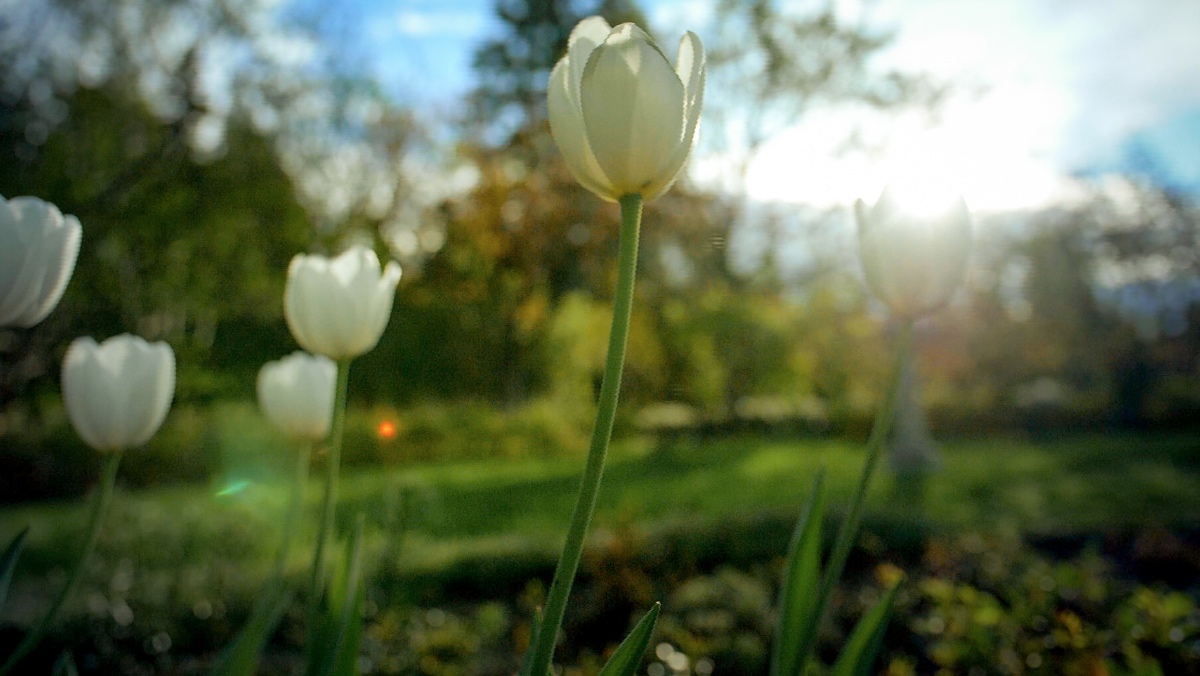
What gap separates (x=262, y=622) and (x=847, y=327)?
10.8m

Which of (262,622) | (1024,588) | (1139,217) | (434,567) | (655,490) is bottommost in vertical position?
(655,490)

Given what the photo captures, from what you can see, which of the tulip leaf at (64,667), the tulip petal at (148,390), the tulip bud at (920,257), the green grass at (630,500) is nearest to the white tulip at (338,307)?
the tulip petal at (148,390)

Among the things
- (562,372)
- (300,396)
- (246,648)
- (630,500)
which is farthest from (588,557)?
(562,372)

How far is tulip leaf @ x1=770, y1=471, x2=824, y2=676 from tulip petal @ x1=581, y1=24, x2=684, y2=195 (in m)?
0.41

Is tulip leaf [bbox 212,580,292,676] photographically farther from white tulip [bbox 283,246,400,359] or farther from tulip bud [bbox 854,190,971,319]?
tulip bud [bbox 854,190,971,319]

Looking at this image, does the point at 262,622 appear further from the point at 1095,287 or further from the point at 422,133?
the point at 1095,287

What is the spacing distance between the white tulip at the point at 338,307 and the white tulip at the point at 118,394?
171 mm

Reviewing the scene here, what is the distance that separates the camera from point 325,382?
1.49m

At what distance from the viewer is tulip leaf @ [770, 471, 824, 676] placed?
2.68 ft

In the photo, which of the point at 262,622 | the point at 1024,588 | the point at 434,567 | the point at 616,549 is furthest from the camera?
the point at 434,567

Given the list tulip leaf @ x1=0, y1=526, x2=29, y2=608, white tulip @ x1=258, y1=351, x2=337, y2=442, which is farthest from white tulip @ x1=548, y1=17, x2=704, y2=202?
white tulip @ x1=258, y1=351, x2=337, y2=442

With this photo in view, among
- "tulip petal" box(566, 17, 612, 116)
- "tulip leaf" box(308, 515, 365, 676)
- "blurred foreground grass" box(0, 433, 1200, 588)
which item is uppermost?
"tulip petal" box(566, 17, 612, 116)

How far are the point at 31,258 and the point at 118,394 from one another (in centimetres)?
24

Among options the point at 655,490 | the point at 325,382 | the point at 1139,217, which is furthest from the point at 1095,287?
the point at 325,382
